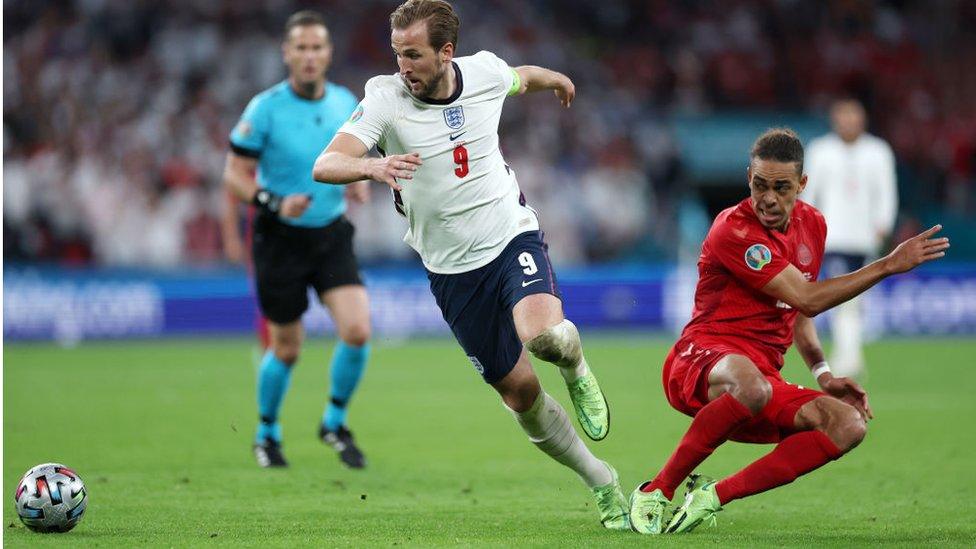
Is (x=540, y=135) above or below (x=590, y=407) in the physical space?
above

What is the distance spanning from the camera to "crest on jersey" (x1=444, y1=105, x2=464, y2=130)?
6004 mm

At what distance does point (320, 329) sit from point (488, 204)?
40.0 ft

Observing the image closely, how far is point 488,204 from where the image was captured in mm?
6086

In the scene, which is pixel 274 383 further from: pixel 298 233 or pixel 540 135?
pixel 540 135

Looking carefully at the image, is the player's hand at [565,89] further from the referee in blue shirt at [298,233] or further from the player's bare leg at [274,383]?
the player's bare leg at [274,383]

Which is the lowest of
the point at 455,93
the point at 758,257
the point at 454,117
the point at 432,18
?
the point at 758,257

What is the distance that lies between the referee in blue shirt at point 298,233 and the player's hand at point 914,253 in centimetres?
388

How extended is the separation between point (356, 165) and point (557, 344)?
1081 millimetres

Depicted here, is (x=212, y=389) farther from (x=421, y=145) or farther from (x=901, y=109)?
(x=901, y=109)

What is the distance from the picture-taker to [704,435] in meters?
5.54

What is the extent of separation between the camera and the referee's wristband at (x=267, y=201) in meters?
8.16

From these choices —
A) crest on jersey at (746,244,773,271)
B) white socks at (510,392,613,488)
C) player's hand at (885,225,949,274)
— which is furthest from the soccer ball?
player's hand at (885,225,949,274)

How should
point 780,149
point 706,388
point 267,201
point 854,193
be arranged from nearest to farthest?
point 780,149
point 706,388
point 267,201
point 854,193

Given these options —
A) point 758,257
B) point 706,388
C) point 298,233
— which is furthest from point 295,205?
point 758,257
